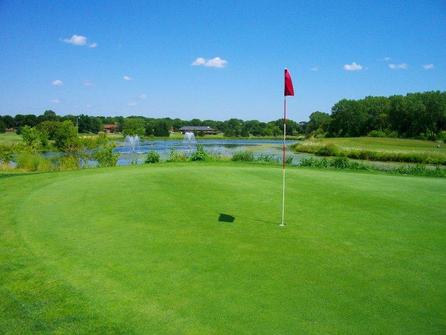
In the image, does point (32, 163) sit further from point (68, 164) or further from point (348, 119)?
point (348, 119)

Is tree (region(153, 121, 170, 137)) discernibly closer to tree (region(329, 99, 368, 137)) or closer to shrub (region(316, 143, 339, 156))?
tree (region(329, 99, 368, 137))

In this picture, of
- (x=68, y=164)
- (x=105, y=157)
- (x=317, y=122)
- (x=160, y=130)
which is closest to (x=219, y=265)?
(x=68, y=164)

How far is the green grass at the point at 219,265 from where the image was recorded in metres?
3.42

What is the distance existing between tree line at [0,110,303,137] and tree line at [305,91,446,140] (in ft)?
79.2

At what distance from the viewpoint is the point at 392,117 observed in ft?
319

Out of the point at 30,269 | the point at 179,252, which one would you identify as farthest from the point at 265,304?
the point at 30,269

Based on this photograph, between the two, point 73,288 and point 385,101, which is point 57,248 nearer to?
point 73,288

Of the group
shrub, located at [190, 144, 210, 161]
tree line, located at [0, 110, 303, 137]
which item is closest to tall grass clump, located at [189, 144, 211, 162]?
shrub, located at [190, 144, 210, 161]

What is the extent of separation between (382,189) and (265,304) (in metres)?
7.79

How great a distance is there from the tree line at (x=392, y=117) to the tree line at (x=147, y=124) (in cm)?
2415

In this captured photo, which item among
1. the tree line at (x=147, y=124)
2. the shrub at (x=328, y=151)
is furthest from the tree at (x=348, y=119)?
the shrub at (x=328, y=151)

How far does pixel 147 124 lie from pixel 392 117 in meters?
78.2

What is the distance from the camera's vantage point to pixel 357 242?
5703mm

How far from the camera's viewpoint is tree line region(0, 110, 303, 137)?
102144 millimetres
